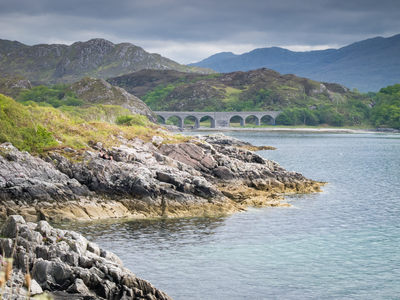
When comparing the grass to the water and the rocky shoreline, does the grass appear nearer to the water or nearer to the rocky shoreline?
the rocky shoreline

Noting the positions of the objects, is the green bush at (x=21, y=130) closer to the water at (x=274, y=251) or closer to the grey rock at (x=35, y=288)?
the water at (x=274, y=251)

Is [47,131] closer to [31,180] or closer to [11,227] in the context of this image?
[31,180]

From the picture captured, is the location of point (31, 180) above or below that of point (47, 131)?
below

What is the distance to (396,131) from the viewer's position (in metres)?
185

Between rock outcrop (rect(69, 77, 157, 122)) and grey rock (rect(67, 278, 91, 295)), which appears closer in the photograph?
grey rock (rect(67, 278, 91, 295))

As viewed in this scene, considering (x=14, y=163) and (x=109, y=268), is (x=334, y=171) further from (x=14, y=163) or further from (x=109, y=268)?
(x=109, y=268)

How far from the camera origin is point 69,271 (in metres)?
20.5

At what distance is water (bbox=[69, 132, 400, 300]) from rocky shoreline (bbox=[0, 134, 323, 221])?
2462 mm

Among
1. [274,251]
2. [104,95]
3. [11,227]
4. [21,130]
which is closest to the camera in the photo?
[11,227]

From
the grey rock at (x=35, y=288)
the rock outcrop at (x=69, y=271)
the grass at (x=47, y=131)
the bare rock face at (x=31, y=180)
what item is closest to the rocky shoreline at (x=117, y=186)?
the bare rock face at (x=31, y=180)

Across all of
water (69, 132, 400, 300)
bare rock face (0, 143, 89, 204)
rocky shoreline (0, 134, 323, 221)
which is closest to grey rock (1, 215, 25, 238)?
water (69, 132, 400, 300)

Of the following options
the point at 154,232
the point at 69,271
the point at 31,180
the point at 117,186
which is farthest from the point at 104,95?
the point at 69,271

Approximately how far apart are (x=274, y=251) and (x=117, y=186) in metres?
14.9

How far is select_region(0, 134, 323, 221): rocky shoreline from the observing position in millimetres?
36875
